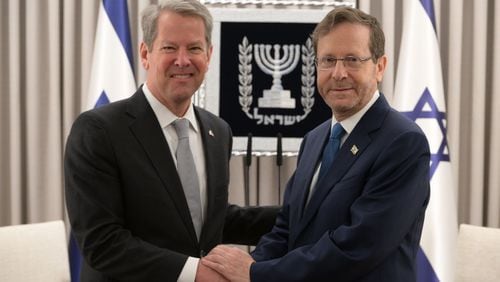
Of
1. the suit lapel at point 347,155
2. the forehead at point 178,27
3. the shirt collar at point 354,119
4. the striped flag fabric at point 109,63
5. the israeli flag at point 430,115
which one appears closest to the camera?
the suit lapel at point 347,155

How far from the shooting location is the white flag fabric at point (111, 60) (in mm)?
4551

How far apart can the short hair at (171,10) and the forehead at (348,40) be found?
537mm

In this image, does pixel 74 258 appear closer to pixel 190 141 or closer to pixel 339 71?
pixel 190 141

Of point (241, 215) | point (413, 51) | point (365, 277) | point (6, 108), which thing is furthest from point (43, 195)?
point (365, 277)

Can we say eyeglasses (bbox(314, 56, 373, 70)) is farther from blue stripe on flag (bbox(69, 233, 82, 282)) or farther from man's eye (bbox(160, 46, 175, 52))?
blue stripe on flag (bbox(69, 233, 82, 282))

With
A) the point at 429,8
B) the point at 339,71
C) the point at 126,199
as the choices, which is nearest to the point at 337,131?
the point at 339,71

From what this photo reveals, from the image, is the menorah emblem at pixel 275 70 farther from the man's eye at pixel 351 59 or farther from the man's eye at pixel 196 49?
the man's eye at pixel 351 59

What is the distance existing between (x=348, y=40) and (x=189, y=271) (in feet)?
→ 3.53

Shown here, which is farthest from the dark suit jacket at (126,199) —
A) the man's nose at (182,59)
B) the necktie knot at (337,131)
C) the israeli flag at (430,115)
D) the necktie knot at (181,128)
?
the israeli flag at (430,115)

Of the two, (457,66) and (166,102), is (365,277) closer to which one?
(166,102)

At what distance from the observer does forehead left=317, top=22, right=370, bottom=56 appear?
2557 millimetres

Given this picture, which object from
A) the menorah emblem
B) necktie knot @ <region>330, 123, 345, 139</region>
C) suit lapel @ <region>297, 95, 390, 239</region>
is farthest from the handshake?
the menorah emblem

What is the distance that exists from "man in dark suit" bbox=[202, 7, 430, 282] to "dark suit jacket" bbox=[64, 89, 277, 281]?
7.7 inches

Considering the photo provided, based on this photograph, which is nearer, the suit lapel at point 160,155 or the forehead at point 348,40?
the forehead at point 348,40
